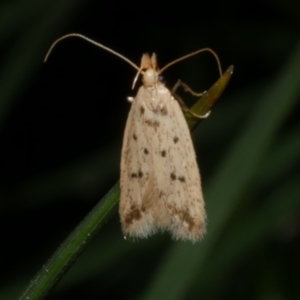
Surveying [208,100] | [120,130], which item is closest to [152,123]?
[208,100]

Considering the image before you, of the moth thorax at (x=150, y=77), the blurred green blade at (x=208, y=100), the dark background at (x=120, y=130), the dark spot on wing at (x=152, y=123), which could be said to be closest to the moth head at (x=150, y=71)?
the moth thorax at (x=150, y=77)

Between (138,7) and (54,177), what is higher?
(138,7)

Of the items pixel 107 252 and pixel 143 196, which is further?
pixel 107 252

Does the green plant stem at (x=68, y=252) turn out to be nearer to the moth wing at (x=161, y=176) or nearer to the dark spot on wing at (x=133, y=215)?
the moth wing at (x=161, y=176)

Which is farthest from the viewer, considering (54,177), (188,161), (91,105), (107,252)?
(91,105)

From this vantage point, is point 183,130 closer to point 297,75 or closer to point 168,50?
point 297,75

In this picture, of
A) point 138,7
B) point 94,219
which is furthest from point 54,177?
point 94,219

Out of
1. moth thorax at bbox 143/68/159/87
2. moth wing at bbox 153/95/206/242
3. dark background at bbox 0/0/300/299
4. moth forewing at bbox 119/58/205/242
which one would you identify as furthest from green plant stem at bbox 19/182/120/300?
dark background at bbox 0/0/300/299
